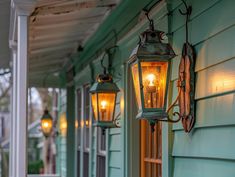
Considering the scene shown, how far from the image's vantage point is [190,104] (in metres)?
3.05

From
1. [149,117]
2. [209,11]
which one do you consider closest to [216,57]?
[209,11]

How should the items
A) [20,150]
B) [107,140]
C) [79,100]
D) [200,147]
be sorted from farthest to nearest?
1. [79,100]
2. [107,140]
3. [20,150]
4. [200,147]

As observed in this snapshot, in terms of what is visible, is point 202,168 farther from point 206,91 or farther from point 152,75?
point 152,75

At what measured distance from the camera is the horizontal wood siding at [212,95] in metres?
2.58

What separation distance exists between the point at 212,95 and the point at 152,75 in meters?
0.37

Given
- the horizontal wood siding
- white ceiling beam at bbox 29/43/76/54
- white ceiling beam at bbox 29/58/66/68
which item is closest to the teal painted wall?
the horizontal wood siding

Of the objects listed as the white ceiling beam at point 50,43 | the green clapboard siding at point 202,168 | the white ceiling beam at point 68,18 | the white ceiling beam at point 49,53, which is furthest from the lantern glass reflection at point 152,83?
the white ceiling beam at point 49,53

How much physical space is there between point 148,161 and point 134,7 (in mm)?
1364

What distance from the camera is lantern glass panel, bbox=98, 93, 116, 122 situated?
437cm

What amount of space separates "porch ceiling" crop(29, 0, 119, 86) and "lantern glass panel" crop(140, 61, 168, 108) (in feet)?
5.84

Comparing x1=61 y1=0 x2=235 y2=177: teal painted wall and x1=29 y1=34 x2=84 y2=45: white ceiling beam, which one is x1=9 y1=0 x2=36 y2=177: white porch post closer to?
x1=61 y1=0 x2=235 y2=177: teal painted wall

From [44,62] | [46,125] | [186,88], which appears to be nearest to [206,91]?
[186,88]

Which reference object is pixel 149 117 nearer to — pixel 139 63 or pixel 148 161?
pixel 139 63

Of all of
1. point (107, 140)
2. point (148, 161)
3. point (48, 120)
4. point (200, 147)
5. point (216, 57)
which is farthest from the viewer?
point (48, 120)
